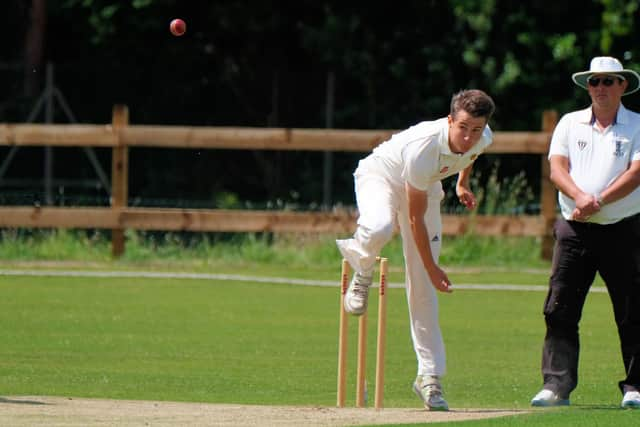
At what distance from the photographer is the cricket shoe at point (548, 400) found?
8945 mm

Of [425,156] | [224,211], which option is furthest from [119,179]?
[425,156]

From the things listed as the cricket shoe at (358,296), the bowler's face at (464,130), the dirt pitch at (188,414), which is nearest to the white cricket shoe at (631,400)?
the dirt pitch at (188,414)

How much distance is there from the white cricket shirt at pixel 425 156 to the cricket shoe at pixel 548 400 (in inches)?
57.0

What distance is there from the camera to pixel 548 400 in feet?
29.4

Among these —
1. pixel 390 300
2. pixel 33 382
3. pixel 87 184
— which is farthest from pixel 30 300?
pixel 87 184

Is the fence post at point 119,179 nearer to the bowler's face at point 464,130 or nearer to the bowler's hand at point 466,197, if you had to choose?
the bowler's hand at point 466,197

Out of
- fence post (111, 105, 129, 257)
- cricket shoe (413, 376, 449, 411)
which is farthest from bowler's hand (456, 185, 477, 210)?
fence post (111, 105, 129, 257)

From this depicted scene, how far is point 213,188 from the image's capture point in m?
24.0

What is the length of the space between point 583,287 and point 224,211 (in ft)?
30.3

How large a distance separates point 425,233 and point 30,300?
6.76m

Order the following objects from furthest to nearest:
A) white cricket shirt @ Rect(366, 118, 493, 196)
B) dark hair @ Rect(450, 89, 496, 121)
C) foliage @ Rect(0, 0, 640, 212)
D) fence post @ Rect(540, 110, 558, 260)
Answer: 1. foliage @ Rect(0, 0, 640, 212)
2. fence post @ Rect(540, 110, 558, 260)
3. white cricket shirt @ Rect(366, 118, 493, 196)
4. dark hair @ Rect(450, 89, 496, 121)

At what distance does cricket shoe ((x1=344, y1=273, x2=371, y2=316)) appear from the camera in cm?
857

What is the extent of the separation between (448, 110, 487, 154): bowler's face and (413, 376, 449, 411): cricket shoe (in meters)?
1.29

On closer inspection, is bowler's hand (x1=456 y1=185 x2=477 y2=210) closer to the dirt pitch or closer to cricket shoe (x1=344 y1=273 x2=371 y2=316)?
cricket shoe (x1=344 y1=273 x2=371 y2=316)
